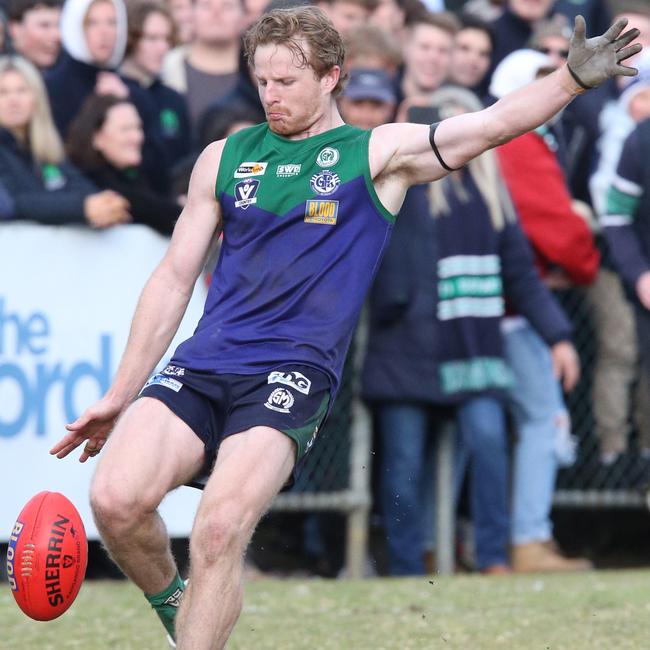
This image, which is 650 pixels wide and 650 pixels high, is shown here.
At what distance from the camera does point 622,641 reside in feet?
23.4

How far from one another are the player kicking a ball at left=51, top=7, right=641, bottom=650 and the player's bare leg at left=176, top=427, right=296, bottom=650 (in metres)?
0.01

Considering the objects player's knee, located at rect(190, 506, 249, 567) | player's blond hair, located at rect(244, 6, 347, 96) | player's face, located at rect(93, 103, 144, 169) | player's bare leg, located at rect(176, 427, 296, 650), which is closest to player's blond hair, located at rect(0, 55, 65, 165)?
player's face, located at rect(93, 103, 144, 169)

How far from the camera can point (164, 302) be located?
235 inches

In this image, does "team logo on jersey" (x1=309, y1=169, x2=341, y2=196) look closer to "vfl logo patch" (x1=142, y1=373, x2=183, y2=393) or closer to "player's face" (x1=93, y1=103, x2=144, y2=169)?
"vfl logo patch" (x1=142, y1=373, x2=183, y2=393)

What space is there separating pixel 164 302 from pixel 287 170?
683 millimetres

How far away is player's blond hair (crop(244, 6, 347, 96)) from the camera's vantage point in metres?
5.79

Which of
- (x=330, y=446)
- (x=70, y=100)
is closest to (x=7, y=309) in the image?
(x=70, y=100)

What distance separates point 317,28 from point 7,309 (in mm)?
3740

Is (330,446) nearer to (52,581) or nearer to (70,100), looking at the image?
(70,100)

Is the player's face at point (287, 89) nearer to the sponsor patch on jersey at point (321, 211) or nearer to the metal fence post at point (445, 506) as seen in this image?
the sponsor patch on jersey at point (321, 211)

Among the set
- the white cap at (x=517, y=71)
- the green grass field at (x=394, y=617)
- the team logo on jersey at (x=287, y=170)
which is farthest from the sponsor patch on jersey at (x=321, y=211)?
the white cap at (x=517, y=71)

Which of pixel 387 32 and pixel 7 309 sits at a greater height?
pixel 387 32

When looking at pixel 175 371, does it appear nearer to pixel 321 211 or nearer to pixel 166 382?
pixel 166 382

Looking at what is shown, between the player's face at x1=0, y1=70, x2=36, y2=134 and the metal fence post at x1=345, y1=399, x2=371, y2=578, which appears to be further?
the metal fence post at x1=345, y1=399, x2=371, y2=578
